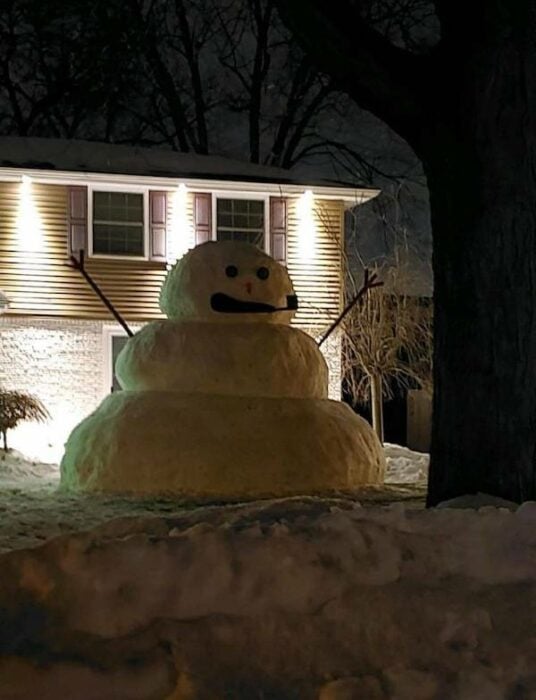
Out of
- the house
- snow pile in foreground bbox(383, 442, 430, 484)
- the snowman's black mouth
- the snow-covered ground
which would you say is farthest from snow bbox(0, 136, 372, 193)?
the snowman's black mouth

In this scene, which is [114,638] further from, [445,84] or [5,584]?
A: [445,84]

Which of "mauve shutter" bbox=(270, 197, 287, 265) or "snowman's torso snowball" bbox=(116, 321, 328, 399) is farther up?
"mauve shutter" bbox=(270, 197, 287, 265)

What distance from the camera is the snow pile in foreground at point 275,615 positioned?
11.2ft

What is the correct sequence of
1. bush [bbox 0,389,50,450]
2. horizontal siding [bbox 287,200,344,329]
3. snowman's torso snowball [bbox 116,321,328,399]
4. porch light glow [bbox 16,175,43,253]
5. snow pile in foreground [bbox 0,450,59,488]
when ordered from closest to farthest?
snowman's torso snowball [bbox 116,321,328,399] < snow pile in foreground [bbox 0,450,59,488] < bush [bbox 0,389,50,450] < porch light glow [bbox 16,175,43,253] < horizontal siding [bbox 287,200,344,329]

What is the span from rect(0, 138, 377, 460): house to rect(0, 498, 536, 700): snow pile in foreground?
47.9ft

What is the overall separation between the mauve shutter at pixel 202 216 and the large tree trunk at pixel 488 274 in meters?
13.0

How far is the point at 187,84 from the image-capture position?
31.6 metres

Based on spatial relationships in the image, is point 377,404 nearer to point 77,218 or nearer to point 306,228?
point 306,228

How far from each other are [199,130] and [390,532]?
2748cm

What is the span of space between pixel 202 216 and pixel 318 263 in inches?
105

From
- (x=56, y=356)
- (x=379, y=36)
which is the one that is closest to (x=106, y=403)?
(x=56, y=356)

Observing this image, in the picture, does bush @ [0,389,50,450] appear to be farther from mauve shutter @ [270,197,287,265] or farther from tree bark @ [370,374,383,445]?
tree bark @ [370,374,383,445]

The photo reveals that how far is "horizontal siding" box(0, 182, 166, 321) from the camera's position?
62.8 ft

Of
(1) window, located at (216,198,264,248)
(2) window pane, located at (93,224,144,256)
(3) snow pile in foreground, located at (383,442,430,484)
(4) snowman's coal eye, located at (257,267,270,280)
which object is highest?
(1) window, located at (216,198,264,248)
